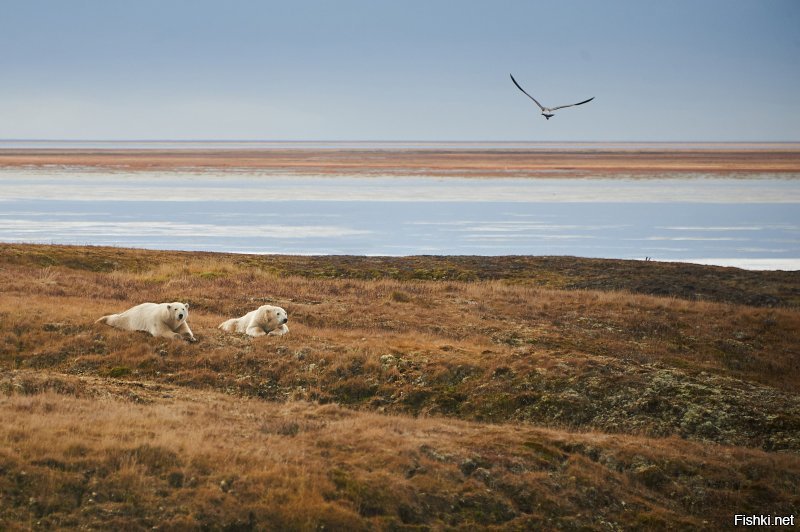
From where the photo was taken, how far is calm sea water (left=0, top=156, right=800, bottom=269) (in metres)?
57.5

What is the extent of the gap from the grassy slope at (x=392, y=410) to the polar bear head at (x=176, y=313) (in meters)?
0.78

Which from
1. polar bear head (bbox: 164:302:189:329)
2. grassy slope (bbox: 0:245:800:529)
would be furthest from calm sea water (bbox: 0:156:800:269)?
polar bear head (bbox: 164:302:189:329)

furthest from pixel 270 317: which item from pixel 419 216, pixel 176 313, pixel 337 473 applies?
pixel 419 216

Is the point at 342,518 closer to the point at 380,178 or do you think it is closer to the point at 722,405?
the point at 722,405

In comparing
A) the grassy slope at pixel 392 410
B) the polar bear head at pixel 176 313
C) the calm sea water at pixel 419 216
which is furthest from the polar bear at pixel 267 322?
the calm sea water at pixel 419 216

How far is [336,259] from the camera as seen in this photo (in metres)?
46.3

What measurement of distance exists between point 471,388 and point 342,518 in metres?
7.34

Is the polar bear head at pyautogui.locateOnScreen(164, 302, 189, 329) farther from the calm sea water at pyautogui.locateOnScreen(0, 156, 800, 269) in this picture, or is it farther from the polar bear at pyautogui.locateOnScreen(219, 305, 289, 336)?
the calm sea water at pyautogui.locateOnScreen(0, 156, 800, 269)

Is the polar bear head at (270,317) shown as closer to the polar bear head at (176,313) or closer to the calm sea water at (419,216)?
the polar bear head at (176,313)

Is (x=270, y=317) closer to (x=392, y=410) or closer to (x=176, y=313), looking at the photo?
(x=176, y=313)

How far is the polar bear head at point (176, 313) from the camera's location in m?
21.3

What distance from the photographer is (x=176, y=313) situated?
840 inches

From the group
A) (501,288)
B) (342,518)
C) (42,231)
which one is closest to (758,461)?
(342,518)

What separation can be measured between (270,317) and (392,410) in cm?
546
